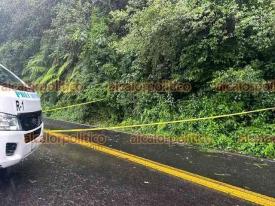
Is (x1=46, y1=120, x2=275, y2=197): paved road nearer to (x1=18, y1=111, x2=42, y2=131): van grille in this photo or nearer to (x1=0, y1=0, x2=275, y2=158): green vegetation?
(x1=0, y1=0, x2=275, y2=158): green vegetation

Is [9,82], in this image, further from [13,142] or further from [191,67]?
[191,67]

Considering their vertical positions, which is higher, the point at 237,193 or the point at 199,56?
the point at 199,56

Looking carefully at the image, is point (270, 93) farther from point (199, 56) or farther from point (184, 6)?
point (184, 6)

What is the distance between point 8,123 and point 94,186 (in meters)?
1.36

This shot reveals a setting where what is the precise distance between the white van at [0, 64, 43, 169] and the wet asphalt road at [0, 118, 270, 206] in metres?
0.47

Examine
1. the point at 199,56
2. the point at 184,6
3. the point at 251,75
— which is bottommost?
the point at 251,75

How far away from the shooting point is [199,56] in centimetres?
896

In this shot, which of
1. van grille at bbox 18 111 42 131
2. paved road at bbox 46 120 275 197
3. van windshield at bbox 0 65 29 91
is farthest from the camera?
paved road at bbox 46 120 275 197

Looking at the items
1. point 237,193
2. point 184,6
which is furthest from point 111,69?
point 237,193

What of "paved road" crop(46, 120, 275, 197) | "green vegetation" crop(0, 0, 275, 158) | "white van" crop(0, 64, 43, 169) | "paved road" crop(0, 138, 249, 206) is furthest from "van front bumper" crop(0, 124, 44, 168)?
"green vegetation" crop(0, 0, 275, 158)

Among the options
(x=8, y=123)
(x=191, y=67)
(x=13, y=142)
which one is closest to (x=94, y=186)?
(x=13, y=142)

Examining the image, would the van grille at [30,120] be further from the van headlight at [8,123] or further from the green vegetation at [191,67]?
the green vegetation at [191,67]

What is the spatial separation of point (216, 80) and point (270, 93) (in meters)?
1.30

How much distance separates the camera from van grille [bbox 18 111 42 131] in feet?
14.3
